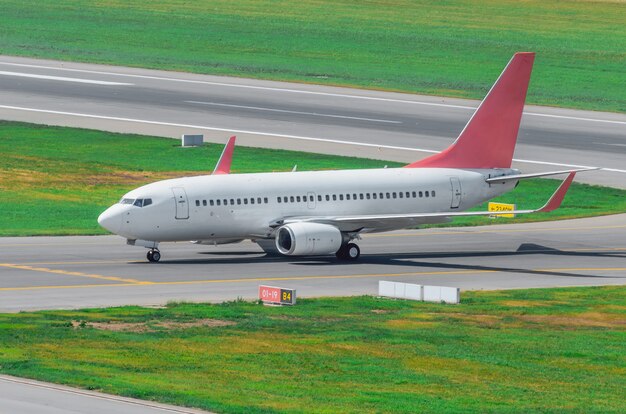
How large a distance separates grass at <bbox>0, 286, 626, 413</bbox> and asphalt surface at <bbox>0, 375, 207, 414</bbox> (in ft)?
2.24

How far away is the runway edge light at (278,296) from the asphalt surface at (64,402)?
17121 mm

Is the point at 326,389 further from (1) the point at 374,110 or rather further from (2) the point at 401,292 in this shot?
(1) the point at 374,110

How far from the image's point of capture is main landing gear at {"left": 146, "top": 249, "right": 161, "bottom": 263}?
68.1m

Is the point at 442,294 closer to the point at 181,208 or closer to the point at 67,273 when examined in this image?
the point at 181,208

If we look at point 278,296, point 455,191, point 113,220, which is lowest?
point 278,296

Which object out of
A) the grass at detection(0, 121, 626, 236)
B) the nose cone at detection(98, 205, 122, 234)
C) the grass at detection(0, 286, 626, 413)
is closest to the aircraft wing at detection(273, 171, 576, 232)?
the nose cone at detection(98, 205, 122, 234)

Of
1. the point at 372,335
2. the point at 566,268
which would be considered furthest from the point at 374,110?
the point at 372,335

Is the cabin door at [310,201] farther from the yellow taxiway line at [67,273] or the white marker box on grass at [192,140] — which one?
the white marker box on grass at [192,140]

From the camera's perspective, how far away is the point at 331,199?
233ft

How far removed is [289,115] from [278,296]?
2665 inches

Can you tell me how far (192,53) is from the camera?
159 meters

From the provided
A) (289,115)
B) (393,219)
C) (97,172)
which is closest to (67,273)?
(393,219)

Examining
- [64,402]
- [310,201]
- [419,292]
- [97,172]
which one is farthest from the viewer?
[97,172]

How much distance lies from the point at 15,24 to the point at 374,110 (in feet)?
214
